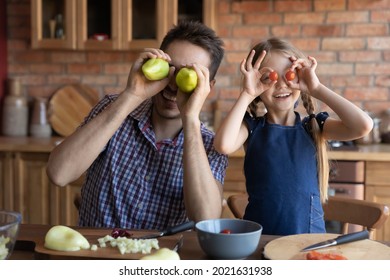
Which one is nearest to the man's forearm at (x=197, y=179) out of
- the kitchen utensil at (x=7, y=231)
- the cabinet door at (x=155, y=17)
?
the kitchen utensil at (x=7, y=231)

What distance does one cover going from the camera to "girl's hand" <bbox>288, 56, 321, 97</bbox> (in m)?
1.48

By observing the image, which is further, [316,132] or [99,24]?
[99,24]

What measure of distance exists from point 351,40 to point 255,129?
5.80ft

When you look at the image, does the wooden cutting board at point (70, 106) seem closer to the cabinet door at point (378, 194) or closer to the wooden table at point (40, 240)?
the cabinet door at point (378, 194)

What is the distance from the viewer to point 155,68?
4.56ft

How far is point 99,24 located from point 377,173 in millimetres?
1805

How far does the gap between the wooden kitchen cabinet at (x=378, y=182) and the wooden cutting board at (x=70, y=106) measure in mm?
1701

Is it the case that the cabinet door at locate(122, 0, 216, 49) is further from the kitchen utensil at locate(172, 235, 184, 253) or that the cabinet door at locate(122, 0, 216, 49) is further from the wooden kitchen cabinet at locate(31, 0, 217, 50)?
the kitchen utensil at locate(172, 235, 184, 253)

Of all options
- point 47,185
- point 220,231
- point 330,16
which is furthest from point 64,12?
point 220,231

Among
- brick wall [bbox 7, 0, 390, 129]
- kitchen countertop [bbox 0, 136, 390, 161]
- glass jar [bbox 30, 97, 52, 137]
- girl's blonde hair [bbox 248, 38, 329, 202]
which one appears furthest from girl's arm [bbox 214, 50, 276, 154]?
glass jar [bbox 30, 97, 52, 137]

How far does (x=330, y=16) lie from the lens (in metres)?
3.16

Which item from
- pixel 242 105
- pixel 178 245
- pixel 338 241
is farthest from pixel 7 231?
pixel 242 105

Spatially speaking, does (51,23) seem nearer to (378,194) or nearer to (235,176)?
(235,176)
